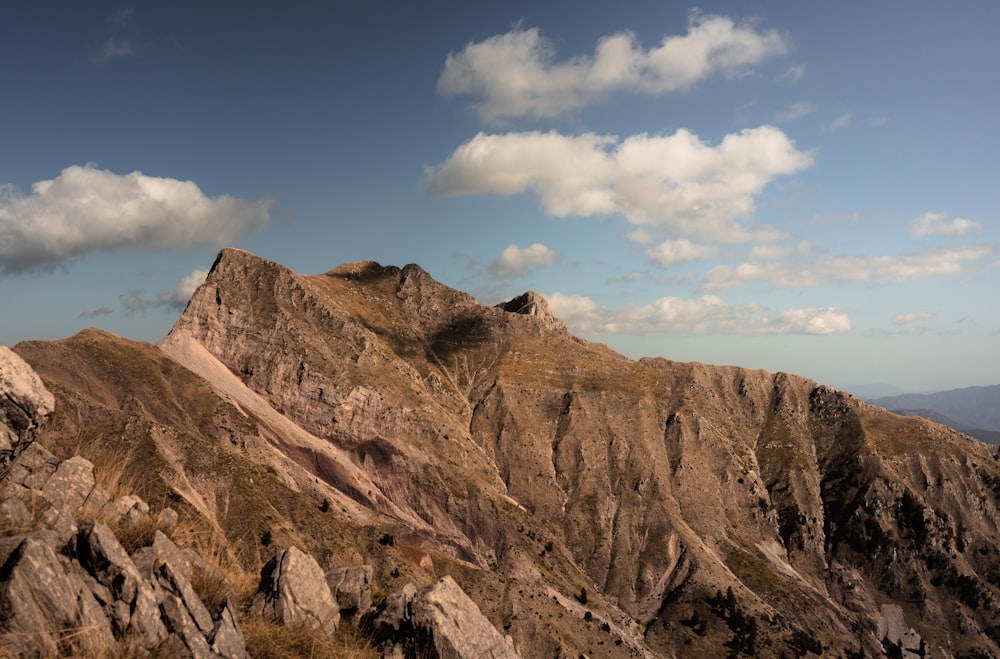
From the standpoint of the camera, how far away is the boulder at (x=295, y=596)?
13.9 meters

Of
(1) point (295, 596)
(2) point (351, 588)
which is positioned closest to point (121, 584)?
(1) point (295, 596)

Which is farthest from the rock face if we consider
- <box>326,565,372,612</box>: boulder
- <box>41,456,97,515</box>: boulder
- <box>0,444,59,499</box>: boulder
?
<box>326,565,372,612</box>: boulder

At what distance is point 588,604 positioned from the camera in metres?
148

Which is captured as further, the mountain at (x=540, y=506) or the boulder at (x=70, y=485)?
the mountain at (x=540, y=506)

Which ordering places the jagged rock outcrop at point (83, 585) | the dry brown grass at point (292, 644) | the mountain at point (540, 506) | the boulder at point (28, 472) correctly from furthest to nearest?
1. the mountain at point (540, 506)
2. the dry brown grass at point (292, 644)
3. the boulder at point (28, 472)
4. the jagged rock outcrop at point (83, 585)

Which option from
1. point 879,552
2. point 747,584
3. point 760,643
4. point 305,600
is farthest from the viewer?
point 879,552

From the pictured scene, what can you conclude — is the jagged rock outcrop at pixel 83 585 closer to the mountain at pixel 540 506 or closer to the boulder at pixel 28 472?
the boulder at pixel 28 472

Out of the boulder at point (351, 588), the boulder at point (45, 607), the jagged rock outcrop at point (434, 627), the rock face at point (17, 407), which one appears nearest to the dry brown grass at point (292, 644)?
the jagged rock outcrop at point (434, 627)

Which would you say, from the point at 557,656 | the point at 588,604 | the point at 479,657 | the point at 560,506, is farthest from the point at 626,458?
the point at 479,657

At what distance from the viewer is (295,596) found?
14.5 meters

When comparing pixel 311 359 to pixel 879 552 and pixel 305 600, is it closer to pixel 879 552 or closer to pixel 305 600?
pixel 305 600

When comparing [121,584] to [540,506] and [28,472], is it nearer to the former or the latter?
[28,472]

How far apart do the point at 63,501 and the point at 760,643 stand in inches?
6542

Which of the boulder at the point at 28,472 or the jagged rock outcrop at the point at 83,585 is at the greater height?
the boulder at the point at 28,472
